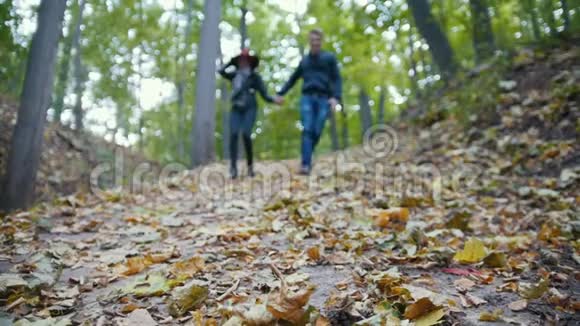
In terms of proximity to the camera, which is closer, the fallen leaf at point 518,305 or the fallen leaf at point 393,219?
the fallen leaf at point 518,305

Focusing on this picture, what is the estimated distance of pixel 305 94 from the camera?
19.2ft

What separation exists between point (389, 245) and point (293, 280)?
803 millimetres

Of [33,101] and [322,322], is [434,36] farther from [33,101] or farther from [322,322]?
[322,322]

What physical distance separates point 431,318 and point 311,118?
454 cm

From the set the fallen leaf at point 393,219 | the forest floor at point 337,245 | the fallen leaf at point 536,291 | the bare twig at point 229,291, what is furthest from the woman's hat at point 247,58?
the fallen leaf at point 536,291

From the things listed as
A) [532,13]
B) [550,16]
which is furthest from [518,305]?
[532,13]

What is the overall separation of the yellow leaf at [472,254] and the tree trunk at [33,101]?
369 cm

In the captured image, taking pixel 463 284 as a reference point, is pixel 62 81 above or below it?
above

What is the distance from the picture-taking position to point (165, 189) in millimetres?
5414

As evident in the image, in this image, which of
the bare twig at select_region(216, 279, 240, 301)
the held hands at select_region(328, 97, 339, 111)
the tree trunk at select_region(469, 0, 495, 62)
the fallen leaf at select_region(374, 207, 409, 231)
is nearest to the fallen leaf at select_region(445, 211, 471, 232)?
the fallen leaf at select_region(374, 207, 409, 231)

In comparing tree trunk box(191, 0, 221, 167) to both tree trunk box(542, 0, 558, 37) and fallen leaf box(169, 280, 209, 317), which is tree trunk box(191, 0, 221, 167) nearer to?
tree trunk box(542, 0, 558, 37)

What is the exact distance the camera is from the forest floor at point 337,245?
158 centimetres

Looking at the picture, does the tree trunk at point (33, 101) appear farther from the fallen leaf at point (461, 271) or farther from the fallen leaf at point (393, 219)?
the fallen leaf at point (461, 271)

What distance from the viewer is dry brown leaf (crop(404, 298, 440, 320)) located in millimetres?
1449
